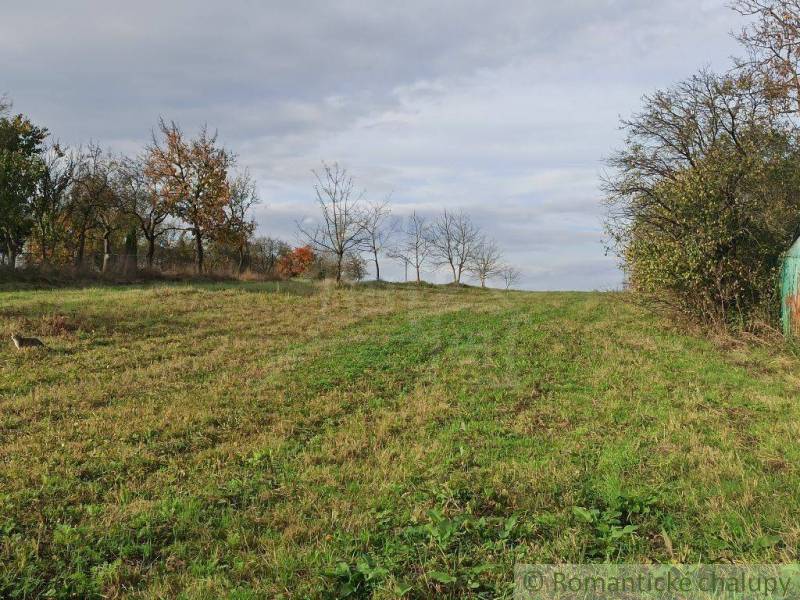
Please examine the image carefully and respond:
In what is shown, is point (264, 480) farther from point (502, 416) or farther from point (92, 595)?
point (502, 416)

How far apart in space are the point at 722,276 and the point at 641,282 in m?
2.51

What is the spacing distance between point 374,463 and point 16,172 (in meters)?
29.0

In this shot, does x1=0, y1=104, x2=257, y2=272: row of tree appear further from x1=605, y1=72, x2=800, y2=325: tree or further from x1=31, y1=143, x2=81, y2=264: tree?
x1=605, y1=72, x2=800, y2=325: tree

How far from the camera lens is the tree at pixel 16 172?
25.5 m

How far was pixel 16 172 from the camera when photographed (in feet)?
85.3

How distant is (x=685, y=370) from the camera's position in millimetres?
10914

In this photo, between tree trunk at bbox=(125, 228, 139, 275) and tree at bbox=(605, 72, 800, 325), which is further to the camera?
tree trunk at bbox=(125, 228, 139, 275)

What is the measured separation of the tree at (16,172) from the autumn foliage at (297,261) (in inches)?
1311

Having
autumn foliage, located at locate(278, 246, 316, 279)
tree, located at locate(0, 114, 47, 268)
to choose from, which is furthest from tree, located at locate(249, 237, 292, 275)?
tree, located at locate(0, 114, 47, 268)

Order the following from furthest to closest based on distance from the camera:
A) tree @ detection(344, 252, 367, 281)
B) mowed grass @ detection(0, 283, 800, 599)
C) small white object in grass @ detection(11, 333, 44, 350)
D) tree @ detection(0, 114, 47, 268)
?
tree @ detection(344, 252, 367, 281) < tree @ detection(0, 114, 47, 268) < small white object in grass @ detection(11, 333, 44, 350) < mowed grass @ detection(0, 283, 800, 599)

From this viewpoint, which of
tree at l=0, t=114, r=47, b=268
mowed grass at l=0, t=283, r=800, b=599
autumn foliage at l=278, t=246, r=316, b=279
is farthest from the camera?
autumn foliage at l=278, t=246, r=316, b=279

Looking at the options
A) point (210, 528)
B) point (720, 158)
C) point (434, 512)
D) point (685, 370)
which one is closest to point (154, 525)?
point (210, 528)

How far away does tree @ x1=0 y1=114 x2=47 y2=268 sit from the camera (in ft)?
83.7

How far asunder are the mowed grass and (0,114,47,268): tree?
55.1 feet
